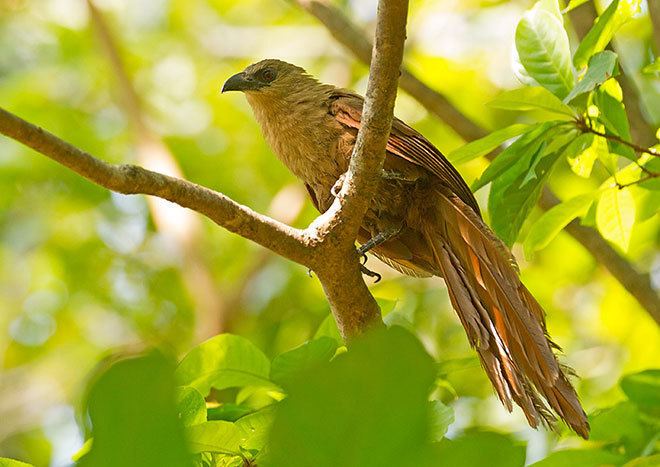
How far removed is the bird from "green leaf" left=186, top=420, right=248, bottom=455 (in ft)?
2.97

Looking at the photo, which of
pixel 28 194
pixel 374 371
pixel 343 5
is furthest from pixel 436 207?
pixel 28 194

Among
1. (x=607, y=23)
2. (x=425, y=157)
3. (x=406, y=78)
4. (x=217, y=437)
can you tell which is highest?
(x=406, y=78)

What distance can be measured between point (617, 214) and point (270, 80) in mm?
1712

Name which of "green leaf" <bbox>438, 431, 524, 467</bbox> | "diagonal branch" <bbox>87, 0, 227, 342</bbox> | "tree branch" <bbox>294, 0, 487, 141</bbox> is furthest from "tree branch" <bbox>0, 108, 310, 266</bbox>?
"diagonal branch" <bbox>87, 0, 227, 342</bbox>

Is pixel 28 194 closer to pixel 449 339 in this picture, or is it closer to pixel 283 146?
pixel 449 339

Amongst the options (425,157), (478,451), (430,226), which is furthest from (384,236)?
(478,451)

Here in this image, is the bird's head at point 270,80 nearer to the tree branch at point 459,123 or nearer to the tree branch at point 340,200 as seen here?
the tree branch at point 459,123

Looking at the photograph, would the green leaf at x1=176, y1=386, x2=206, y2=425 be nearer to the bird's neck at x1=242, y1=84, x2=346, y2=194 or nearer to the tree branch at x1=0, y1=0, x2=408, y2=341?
the tree branch at x1=0, y1=0, x2=408, y2=341

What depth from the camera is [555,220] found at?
2.73 m

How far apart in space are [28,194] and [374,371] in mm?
6336

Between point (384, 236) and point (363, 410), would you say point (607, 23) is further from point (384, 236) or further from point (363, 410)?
point (363, 410)

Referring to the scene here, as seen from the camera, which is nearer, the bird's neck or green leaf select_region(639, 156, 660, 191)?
green leaf select_region(639, 156, 660, 191)

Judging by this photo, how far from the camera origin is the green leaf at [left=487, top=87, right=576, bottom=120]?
8.30 feet

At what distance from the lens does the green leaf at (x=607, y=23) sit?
2.55 m
